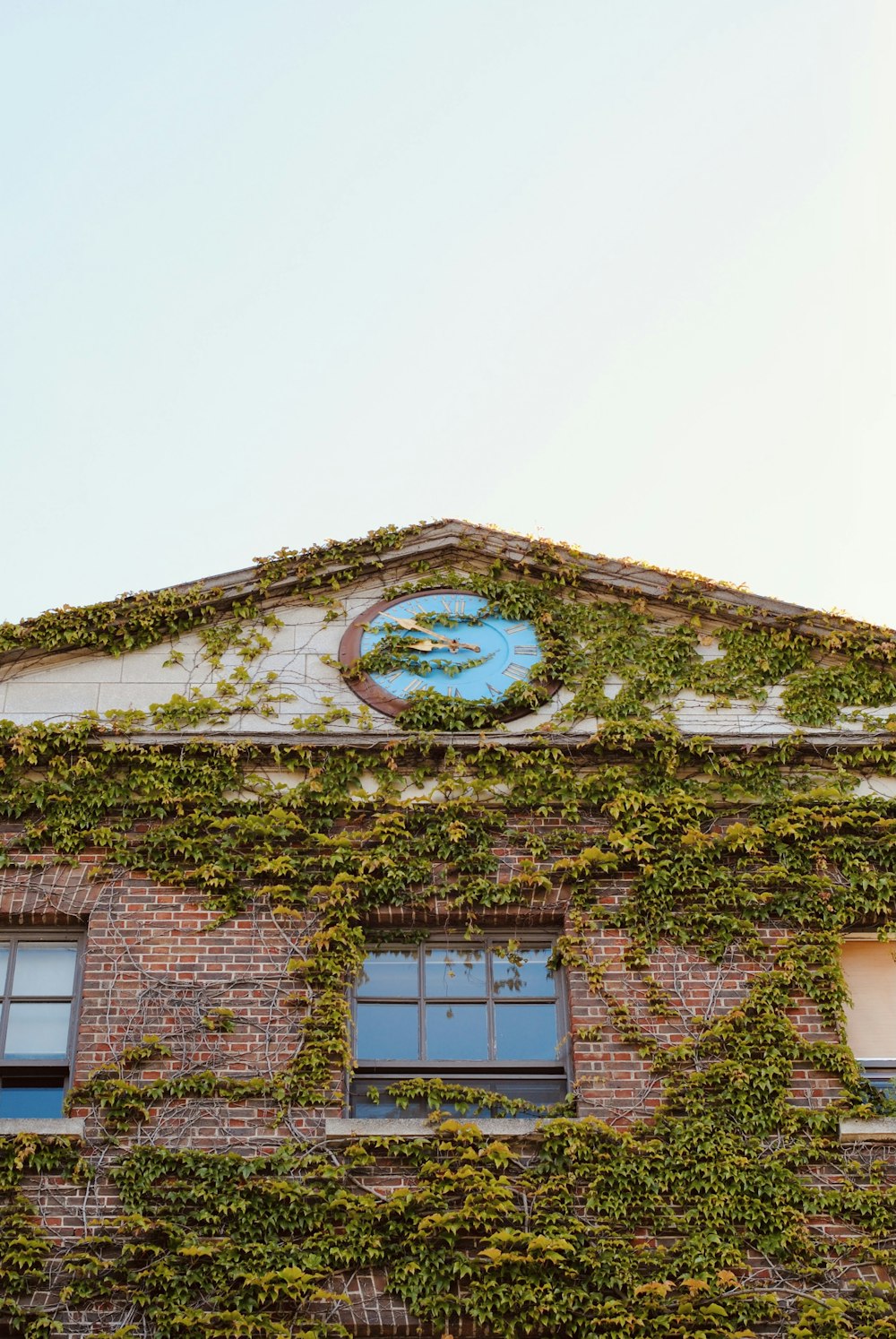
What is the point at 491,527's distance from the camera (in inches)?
562

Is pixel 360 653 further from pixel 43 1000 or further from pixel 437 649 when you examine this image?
pixel 43 1000

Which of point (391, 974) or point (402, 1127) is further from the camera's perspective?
point (391, 974)

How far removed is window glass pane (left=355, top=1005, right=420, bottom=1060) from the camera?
1184 cm

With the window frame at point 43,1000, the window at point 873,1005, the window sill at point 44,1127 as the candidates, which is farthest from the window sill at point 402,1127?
the window at point 873,1005

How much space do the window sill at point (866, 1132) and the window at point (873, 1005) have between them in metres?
0.57

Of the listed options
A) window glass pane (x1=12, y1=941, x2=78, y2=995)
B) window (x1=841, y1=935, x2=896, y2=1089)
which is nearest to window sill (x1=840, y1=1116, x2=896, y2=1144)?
window (x1=841, y1=935, x2=896, y2=1089)

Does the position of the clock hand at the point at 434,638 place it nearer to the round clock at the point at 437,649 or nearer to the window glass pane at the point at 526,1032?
the round clock at the point at 437,649

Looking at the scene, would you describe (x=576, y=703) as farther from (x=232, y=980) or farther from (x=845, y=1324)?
(x=845, y=1324)

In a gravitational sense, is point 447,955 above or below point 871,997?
above

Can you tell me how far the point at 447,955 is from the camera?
12273 mm

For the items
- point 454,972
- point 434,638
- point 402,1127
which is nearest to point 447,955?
point 454,972

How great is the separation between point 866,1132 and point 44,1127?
5587mm

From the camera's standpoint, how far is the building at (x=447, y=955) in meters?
10.6

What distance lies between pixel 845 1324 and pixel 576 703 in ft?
16.4
